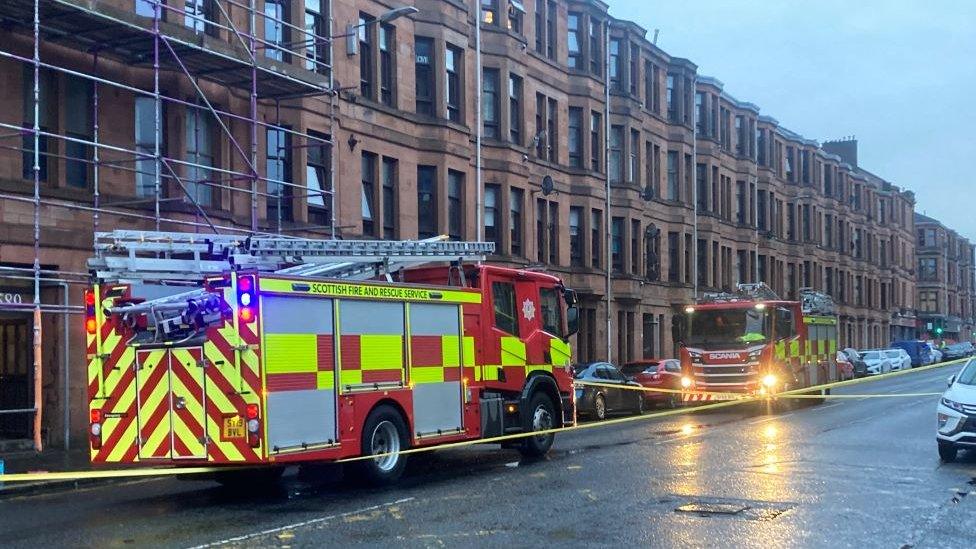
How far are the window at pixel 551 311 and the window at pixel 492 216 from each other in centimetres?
1390

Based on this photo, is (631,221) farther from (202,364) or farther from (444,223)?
(202,364)

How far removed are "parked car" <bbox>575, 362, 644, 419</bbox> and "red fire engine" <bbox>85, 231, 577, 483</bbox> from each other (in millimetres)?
9380

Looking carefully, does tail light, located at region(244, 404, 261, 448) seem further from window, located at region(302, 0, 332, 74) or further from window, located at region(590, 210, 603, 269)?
window, located at region(590, 210, 603, 269)

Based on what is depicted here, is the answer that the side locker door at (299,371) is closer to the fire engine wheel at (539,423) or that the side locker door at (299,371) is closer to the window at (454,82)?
the fire engine wheel at (539,423)

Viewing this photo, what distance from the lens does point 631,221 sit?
39562mm

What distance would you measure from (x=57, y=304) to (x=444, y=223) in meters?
11.7

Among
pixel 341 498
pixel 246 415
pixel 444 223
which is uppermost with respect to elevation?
pixel 444 223

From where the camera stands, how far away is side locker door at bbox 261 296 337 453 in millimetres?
11375

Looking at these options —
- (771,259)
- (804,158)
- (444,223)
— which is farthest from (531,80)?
(804,158)

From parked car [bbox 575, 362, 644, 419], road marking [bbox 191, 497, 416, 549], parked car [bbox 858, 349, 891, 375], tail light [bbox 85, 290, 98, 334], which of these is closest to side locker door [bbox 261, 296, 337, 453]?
road marking [bbox 191, 497, 416, 549]

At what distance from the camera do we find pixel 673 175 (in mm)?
44719

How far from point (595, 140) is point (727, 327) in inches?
528

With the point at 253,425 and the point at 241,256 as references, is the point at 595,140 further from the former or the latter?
the point at 253,425

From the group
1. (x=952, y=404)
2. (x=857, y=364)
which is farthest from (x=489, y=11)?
(x=857, y=364)
